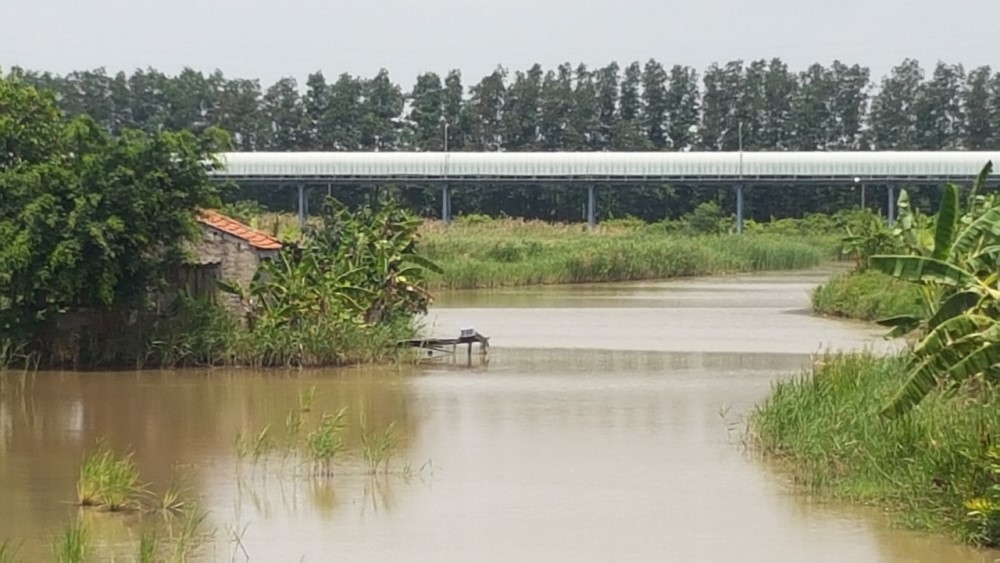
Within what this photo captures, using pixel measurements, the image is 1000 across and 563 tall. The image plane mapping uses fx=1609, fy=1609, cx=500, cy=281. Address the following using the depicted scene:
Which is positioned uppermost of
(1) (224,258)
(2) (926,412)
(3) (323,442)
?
(1) (224,258)

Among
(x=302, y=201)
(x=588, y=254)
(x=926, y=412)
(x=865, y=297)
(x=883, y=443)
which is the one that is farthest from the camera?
(x=302, y=201)

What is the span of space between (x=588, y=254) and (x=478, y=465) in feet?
103

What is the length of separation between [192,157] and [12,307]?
317cm

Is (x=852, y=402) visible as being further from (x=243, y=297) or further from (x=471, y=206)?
(x=471, y=206)

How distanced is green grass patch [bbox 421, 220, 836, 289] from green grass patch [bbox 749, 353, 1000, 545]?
25.5 m

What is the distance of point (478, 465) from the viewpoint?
15023 mm

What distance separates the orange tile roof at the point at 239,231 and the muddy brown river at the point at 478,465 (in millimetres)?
2369

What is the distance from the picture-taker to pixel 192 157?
2205 centimetres

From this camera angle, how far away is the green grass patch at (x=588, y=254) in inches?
1720

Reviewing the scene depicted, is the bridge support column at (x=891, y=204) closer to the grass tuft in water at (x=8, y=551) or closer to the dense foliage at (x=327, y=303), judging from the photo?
the dense foliage at (x=327, y=303)

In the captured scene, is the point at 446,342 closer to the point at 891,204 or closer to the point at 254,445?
the point at 254,445

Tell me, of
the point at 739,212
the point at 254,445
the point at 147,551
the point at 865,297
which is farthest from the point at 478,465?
the point at 739,212

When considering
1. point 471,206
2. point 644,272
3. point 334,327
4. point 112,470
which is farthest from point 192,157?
point 471,206

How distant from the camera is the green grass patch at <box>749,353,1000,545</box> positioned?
1114 cm
